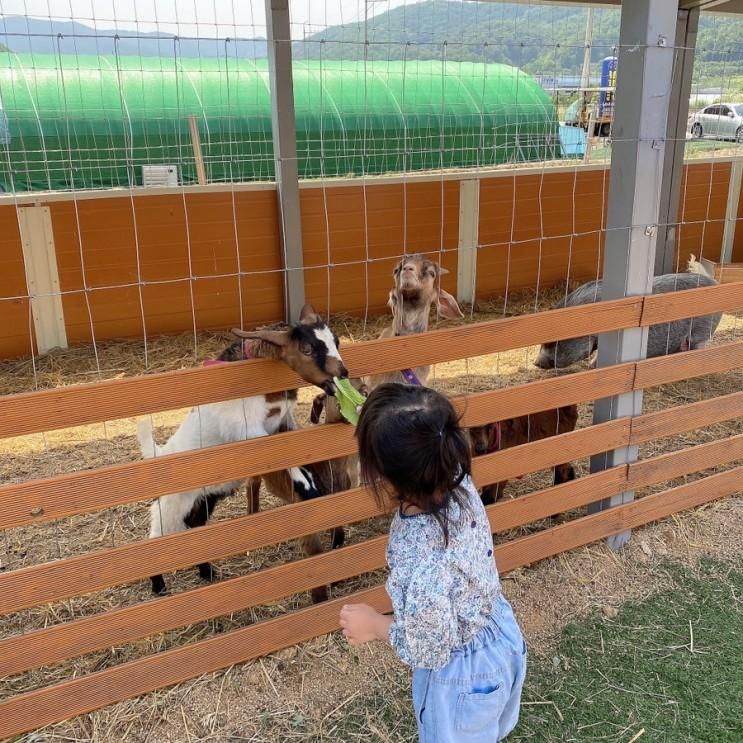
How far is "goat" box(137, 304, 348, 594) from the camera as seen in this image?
2430mm

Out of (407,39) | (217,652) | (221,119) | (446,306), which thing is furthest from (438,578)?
(221,119)

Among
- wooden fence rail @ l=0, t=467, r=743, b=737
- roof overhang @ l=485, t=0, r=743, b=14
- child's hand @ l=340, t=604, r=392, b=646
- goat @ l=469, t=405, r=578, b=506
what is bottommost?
wooden fence rail @ l=0, t=467, r=743, b=737

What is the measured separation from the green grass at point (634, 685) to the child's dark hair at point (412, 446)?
138cm

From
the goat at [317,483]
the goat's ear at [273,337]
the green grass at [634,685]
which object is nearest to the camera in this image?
the goat's ear at [273,337]

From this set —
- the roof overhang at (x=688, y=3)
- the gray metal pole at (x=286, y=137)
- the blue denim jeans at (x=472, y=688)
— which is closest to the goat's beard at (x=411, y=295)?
the gray metal pole at (x=286, y=137)

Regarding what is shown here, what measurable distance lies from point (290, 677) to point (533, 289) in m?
6.53

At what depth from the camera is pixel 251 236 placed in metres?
6.78

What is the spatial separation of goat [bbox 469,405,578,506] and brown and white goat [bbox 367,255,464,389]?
2.03 feet

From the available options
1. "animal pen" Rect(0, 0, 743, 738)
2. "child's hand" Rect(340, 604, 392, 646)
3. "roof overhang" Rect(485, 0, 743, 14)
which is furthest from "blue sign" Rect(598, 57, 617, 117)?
"child's hand" Rect(340, 604, 392, 646)

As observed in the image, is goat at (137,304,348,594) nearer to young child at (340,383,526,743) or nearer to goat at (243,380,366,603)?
goat at (243,380,366,603)

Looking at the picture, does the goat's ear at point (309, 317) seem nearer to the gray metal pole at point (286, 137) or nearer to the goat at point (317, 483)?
the goat at point (317, 483)

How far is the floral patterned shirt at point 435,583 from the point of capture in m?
1.50

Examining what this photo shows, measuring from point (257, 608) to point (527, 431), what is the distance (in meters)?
1.56

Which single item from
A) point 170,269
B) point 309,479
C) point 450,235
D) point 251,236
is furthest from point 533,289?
point 309,479
